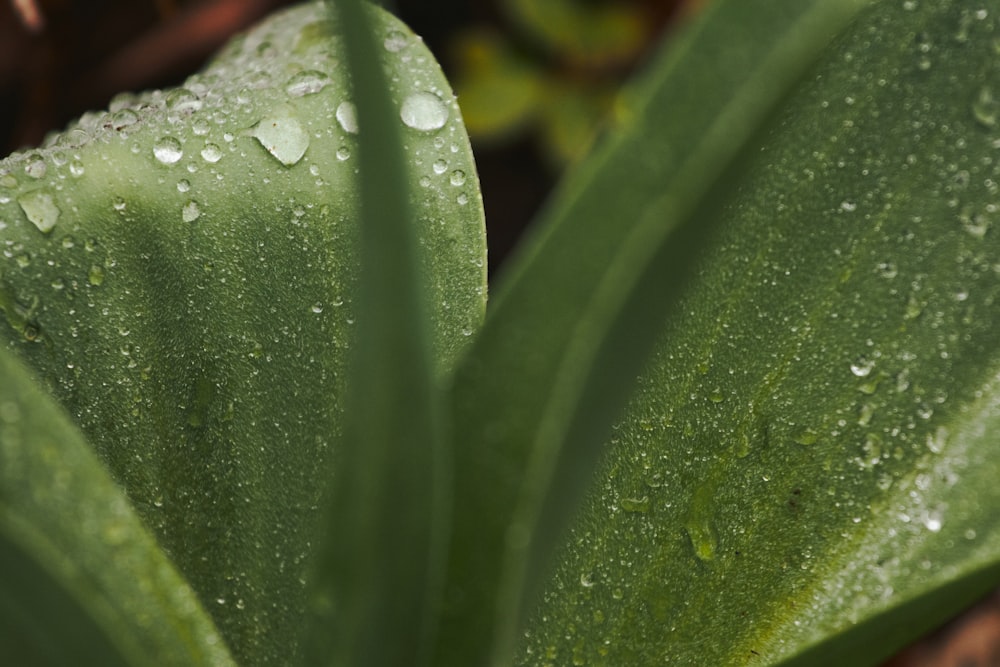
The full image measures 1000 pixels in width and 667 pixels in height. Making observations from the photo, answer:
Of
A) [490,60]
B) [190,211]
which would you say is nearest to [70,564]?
[190,211]

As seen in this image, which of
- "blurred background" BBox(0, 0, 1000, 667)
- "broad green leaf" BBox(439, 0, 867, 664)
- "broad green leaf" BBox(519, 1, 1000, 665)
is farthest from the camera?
"blurred background" BBox(0, 0, 1000, 667)

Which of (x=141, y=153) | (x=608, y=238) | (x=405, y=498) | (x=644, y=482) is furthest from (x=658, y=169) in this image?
(x=141, y=153)

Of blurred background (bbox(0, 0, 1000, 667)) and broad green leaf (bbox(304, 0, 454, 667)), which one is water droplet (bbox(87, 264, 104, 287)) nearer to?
broad green leaf (bbox(304, 0, 454, 667))

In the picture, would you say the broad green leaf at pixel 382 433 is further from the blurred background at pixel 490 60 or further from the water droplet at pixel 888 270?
the blurred background at pixel 490 60

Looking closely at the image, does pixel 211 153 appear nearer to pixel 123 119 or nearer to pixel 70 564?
pixel 123 119

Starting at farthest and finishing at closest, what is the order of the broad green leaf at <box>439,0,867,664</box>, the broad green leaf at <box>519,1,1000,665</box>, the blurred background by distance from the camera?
1. the blurred background
2. the broad green leaf at <box>519,1,1000,665</box>
3. the broad green leaf at <box>439,0,867,664</box>

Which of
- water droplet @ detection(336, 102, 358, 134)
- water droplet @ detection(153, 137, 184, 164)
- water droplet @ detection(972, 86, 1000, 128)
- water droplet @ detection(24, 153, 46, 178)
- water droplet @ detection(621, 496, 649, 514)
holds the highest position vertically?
water droplet @ detection(972, 86, 1000, 128)

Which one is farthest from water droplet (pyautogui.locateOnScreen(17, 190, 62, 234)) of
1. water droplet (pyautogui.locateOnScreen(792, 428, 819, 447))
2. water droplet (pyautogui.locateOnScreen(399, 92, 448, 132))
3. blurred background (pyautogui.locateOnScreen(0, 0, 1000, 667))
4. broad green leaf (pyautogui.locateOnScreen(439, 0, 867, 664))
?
blurred background (pyautogui.locateOnScreen(0, 0, 1000, 667))
